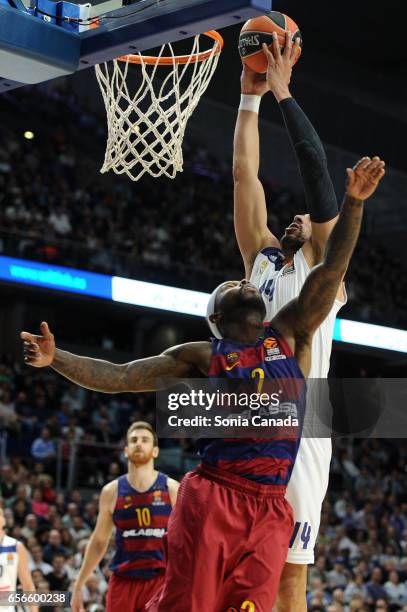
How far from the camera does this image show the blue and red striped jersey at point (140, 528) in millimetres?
6113

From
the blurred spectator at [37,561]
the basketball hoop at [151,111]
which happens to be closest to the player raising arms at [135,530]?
the basketball hoop at [151,111]

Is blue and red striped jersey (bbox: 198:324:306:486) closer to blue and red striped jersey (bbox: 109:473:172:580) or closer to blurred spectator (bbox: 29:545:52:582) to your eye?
blue and red striped jersey (bbox: 109:473:172:580)

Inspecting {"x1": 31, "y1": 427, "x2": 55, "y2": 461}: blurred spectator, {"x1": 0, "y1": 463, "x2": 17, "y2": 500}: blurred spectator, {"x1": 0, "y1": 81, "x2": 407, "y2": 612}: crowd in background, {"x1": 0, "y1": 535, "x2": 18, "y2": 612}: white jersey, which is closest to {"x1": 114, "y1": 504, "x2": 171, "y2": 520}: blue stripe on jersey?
{"x1": 0, "y1": 535, "x2": 18, "y2": 612}: white jersey

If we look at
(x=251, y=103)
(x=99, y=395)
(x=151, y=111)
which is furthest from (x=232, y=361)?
(x=99, y=395)

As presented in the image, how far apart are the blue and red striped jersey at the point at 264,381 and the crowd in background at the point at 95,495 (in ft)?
20.7

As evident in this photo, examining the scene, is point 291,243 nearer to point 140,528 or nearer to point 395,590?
point 140,528

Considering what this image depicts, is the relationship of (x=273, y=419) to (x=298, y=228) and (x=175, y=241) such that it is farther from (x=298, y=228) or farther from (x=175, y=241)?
(x=175, y=241)

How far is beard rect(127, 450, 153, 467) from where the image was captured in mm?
6602

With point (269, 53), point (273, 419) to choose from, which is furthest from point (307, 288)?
point (269, 53)

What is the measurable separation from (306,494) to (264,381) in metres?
0.88

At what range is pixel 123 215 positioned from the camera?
18.6 meters

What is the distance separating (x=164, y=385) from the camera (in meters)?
3.76

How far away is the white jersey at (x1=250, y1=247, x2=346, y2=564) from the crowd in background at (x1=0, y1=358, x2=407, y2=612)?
5.62m

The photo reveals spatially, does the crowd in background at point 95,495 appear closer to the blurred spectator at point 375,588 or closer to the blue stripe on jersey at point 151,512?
the blurred spectator at point 375,588
